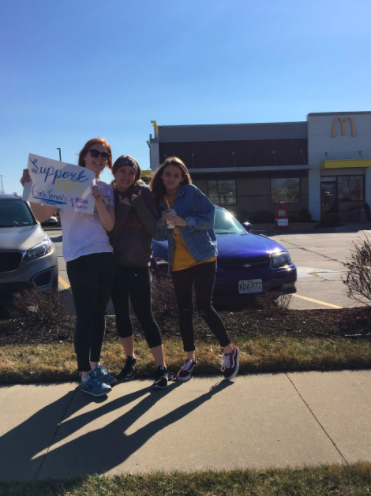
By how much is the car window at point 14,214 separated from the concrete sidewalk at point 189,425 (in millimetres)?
3631

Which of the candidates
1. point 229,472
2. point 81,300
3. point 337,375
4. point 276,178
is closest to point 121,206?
point 81,300

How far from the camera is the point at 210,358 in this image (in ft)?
12.9

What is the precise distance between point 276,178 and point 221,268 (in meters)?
20.6

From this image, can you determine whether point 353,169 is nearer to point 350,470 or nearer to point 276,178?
point 276,178

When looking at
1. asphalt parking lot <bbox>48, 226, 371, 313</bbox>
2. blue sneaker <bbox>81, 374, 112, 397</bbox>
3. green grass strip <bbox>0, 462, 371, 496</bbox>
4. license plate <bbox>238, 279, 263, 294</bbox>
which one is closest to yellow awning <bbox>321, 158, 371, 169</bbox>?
asphalt parking lot <bbox>48, 226, 371, 313</bbox>

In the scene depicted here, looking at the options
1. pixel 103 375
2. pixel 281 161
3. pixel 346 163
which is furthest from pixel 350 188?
pixel 103 375

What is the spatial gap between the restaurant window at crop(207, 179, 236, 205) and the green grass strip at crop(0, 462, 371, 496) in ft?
75.9

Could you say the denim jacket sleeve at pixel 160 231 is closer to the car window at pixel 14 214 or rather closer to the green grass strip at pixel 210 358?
the green grass strip at pixel 210 358

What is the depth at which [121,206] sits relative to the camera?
336 cm

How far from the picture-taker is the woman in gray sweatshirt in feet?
11.0

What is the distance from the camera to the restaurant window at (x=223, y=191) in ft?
82.5

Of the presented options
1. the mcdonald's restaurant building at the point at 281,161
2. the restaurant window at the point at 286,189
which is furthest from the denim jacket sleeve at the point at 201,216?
the restaurant window at the point at 286,189

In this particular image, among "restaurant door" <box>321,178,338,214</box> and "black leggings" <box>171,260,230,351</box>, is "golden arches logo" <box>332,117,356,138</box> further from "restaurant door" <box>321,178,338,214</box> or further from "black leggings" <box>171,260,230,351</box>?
"black leggings" <box>171,260,230,351</box>

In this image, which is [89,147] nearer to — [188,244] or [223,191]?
[188,244]
